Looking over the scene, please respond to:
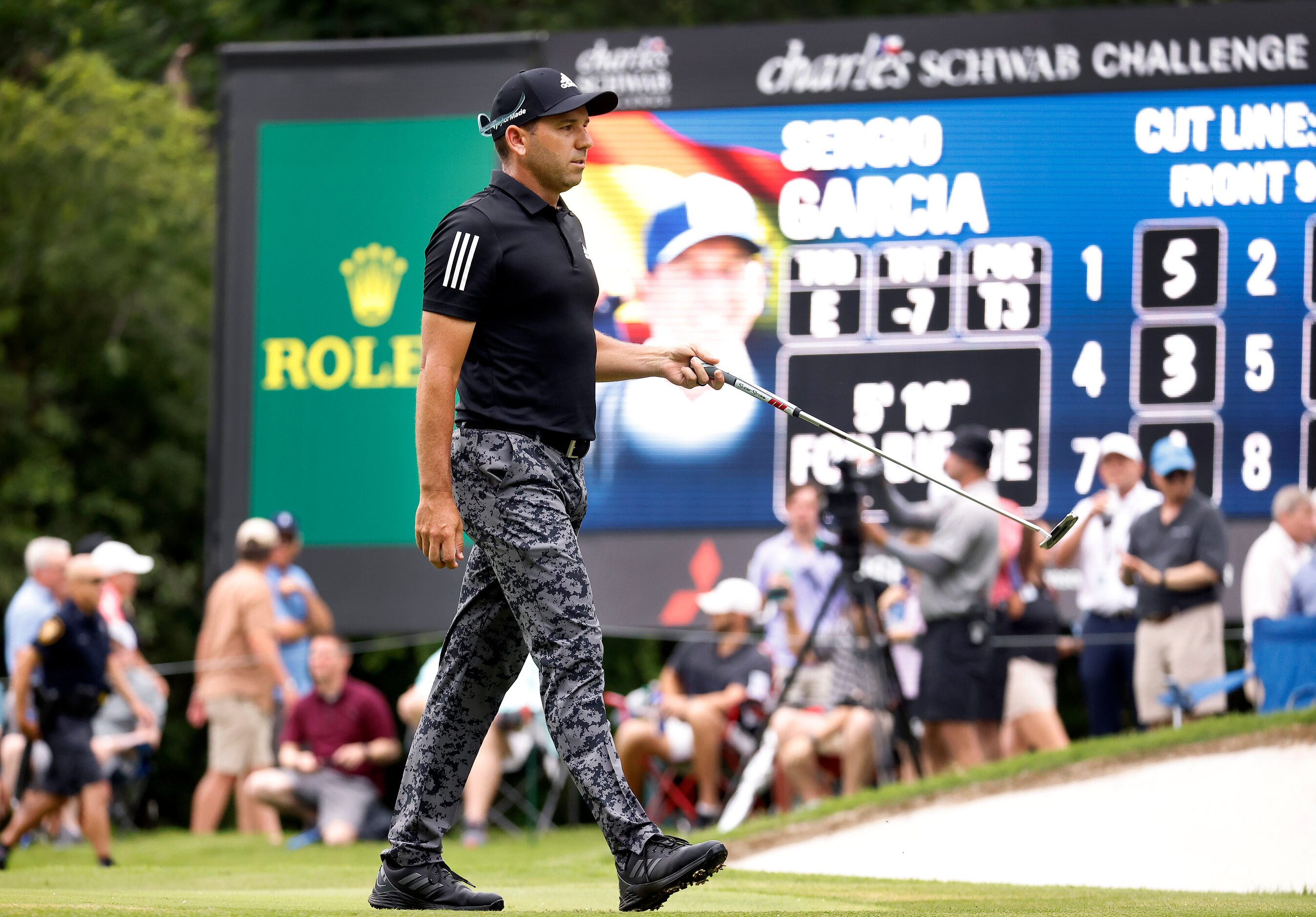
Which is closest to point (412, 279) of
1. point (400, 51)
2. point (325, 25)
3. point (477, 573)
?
point (400, 51)

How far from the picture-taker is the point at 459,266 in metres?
4.06

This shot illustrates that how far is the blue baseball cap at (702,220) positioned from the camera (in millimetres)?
10195

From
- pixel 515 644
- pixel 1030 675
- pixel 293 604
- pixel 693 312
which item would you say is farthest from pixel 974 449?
pixel 515 644

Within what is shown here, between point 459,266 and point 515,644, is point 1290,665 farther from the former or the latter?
point 459,266

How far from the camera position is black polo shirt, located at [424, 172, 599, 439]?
4.07 meters

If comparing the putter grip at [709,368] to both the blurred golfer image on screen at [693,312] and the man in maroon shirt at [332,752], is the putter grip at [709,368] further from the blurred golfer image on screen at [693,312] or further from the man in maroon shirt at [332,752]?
the man in maroon shirt at [332,752]

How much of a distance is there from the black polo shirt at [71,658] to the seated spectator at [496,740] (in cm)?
190

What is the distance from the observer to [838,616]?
30.7 feet

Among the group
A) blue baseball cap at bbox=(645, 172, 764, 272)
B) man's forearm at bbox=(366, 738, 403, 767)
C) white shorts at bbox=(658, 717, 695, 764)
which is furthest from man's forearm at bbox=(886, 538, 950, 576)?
man's forearm at bbox=(366, 738, 403, 767)

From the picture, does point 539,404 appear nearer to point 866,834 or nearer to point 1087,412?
point 866,834

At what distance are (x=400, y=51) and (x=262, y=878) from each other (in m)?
6.14

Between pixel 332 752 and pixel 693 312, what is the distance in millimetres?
3113

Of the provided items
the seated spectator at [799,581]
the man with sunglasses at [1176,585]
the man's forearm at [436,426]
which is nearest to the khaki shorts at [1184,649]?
the man with sunglasses at [1176,585]

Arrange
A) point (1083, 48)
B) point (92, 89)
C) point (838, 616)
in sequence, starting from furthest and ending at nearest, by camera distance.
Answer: point (92, 89), point (1083, 48), point (838, 616)
